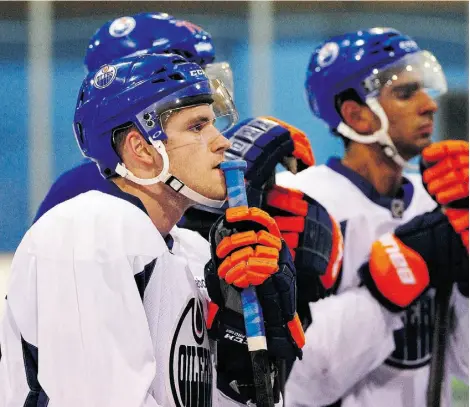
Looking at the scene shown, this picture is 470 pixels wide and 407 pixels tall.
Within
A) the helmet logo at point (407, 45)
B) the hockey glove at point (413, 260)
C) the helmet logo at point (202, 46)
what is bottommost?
the hockey glove at point (413, 260)

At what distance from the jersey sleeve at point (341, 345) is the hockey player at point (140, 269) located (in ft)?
1.96

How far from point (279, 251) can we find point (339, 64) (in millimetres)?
1174

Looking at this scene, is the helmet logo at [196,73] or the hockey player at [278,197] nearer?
the helmet logo at [196,73]

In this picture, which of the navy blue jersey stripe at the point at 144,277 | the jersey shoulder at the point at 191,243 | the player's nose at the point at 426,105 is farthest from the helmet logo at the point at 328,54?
the navy blue jersey stripe at the point at 144,277

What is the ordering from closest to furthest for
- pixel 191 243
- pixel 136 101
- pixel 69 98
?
pixel 136 101, pixel 191 243, pixel 69 98

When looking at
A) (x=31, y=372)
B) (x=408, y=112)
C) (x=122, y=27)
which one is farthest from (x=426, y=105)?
(x=31, y=372)

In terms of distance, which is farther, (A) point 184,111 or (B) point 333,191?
(B) point 333,191

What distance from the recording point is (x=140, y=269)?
1948mm

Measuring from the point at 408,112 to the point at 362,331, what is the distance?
638mm

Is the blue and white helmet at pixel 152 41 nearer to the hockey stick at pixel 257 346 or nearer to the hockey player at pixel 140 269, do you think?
the hockey player at pixel 140 269

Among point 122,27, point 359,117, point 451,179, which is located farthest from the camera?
point 359,117

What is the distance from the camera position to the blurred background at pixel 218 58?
15.2 ft

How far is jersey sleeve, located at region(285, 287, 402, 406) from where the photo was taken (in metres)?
2.80

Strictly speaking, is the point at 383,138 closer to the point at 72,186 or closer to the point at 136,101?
the point at 72,186
